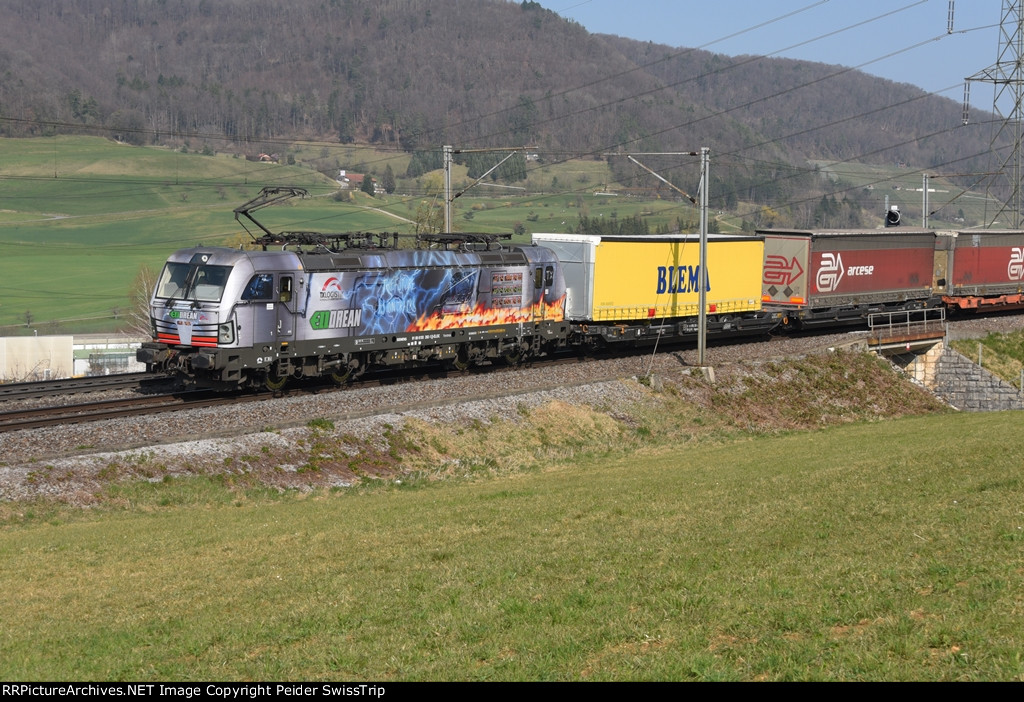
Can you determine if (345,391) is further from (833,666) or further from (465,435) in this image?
(833,666)

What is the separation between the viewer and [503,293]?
1382 inches

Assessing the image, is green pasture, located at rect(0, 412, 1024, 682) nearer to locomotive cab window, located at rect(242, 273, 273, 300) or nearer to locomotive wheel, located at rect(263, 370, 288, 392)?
locomotive cab window, located at rect(242, 273, 273, 300)

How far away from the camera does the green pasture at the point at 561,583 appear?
32.4ft

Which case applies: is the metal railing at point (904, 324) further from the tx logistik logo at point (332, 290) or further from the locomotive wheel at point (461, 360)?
the tx logistik logo at point (332, 290)

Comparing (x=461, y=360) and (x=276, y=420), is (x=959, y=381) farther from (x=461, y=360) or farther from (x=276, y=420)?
(x=276, y=420)

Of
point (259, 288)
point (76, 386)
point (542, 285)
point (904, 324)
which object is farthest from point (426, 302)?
point (904, 324)

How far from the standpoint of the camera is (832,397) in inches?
1529

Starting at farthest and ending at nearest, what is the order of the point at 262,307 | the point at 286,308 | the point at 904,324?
the point at 904,324 → the point at 286,308 → the point at 262,307

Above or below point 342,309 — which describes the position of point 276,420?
below

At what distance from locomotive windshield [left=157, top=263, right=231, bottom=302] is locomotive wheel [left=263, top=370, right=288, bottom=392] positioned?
10.3 ft

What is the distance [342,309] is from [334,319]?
15.8 inches

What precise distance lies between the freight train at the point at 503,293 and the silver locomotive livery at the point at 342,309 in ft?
0.14

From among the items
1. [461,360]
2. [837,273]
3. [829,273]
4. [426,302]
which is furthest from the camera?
[837,273]

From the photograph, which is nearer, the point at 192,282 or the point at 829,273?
the point at 192,282
